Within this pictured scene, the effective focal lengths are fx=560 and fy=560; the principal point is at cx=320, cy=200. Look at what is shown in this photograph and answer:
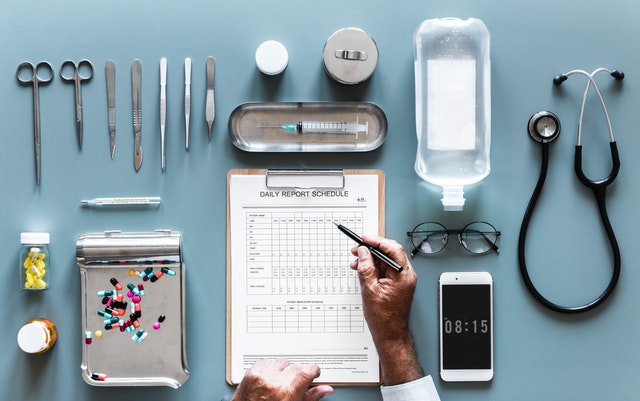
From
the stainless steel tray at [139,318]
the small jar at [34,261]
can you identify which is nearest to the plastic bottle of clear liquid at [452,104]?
the stainless steel tray at [139,318]

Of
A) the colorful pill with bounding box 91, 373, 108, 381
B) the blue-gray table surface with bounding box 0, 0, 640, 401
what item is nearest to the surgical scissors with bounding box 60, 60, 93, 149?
the blue-gray table surface with bounding box 0, 0, 640, 401

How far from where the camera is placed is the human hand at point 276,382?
3.43ft

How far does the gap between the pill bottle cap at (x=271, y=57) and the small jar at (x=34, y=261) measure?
56 cm

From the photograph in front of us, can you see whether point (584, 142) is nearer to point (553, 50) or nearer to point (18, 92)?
point (553, 50)

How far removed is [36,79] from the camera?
1168 mm

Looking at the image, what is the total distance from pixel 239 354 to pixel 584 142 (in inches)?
33.4

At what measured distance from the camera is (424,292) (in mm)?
1178

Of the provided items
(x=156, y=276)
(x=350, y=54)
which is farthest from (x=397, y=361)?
(x=350, y=54)

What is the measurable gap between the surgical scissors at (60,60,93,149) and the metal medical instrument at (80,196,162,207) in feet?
0.39

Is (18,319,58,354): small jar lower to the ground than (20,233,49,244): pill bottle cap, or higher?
lower

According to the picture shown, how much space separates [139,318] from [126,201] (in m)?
0.24

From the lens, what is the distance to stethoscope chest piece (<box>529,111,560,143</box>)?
1159mm

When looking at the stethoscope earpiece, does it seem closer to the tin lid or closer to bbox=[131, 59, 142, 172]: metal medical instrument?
the tin lid

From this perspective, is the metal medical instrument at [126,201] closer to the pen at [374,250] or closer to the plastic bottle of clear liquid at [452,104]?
the pen at [374,250]
